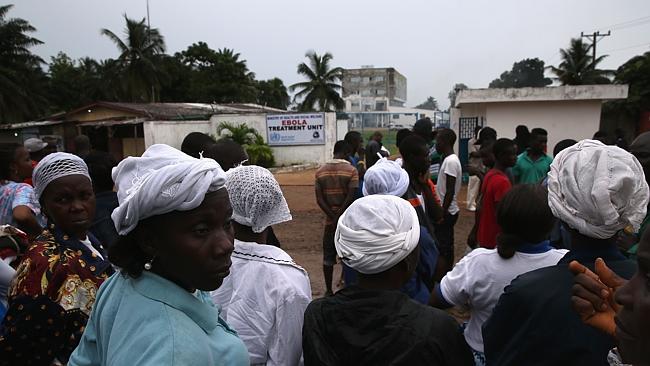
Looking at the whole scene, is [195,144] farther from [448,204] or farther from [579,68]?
[579,68]

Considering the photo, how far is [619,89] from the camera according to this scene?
14.0 meters

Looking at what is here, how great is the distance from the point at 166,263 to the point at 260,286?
69 cm

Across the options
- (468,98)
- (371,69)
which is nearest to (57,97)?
(468,98)

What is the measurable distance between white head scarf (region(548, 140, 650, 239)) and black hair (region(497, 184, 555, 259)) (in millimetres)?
477

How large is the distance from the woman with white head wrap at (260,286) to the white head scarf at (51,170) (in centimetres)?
92

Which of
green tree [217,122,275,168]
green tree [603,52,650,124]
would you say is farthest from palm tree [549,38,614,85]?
green tree [217,122,275,168]

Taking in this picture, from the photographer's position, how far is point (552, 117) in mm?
14289

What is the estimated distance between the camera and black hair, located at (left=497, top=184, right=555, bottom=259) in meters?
2.03

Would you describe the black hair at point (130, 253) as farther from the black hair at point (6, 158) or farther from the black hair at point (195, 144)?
the black hair at point (6, 158)

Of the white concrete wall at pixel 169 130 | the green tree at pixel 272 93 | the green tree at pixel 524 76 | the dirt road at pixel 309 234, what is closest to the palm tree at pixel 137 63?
the green tree at pixel 272 93

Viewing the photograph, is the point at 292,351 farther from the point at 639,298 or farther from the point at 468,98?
the point at 468,98

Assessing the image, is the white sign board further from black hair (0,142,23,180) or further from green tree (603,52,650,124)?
black hair (0,142,23,180)

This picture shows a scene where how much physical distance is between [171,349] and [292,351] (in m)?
0.91

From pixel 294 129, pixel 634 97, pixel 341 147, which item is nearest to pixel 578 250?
pixel 341 147
